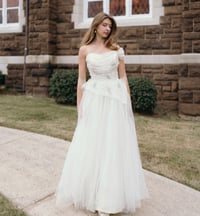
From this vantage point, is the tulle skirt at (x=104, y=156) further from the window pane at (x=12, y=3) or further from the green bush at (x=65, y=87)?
the window pane at (x=12, y=3)

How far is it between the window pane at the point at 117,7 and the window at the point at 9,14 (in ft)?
11.7

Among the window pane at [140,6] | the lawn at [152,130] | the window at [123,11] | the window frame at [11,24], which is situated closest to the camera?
the lawn at [152,130]

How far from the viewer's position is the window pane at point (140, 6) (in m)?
9.68

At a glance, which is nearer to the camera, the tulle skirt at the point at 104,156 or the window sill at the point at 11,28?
the tulle skirt at the point at 104,156

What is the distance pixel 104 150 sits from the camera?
272 centimetres

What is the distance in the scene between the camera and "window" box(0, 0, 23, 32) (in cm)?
1166

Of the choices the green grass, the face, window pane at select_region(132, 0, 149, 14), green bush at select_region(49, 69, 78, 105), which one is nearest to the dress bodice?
the face

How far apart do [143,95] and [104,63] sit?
5.58 m

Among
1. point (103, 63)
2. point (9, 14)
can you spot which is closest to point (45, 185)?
point (103, 63)

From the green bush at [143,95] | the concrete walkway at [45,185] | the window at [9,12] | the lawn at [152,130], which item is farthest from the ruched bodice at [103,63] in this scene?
the window at [9,12]

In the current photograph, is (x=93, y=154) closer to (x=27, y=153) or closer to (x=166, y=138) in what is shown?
(x=27, y=153)

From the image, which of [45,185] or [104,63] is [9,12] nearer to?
[45,185]

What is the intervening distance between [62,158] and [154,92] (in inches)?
180

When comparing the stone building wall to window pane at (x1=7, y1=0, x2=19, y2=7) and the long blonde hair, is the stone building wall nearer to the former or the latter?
window pane at (x1=7, y1=0, x2=19, y2=7)
